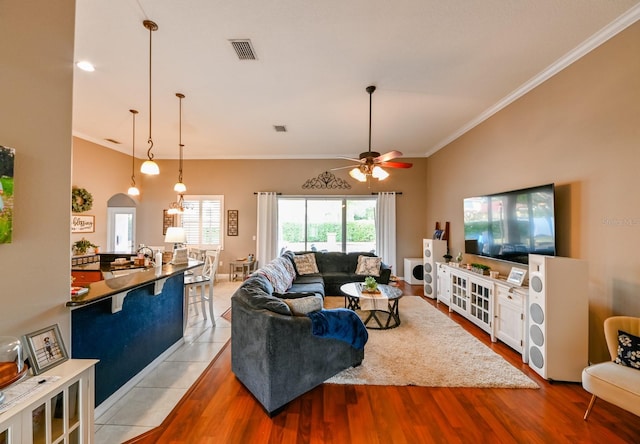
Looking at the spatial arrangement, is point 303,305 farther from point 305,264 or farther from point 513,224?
point 305,264

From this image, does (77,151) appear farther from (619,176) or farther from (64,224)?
(619,176)

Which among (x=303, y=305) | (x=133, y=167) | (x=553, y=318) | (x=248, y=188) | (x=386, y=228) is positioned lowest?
(x=553, y=318)

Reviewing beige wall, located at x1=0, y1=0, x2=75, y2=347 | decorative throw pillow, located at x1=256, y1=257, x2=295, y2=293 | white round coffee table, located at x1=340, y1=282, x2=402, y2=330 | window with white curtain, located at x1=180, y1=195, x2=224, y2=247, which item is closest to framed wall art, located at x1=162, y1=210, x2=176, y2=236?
window with white curtain, located at x1=180, y1=195, x2=224, y2=247

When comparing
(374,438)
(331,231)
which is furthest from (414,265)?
(374,438)

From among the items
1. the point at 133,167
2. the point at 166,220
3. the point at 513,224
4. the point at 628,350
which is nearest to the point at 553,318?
the point at 628,350

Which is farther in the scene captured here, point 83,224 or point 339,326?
point 83,224

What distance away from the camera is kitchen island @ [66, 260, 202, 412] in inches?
76.8

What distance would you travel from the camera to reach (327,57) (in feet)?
9.45

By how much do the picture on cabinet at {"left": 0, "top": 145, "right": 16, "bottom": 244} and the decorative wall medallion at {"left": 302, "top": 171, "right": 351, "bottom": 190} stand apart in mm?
5938

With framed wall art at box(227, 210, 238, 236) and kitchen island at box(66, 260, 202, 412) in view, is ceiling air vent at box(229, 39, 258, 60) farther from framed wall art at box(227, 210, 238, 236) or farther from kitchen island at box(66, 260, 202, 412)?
framed wall art at box(227, 210, 238, 236)

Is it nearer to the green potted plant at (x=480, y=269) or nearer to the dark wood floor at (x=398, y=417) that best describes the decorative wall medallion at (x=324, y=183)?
the green potted plant at (x=480, y=269)

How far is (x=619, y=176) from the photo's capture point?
8.06 feet

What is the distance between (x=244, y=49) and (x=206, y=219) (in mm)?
5323

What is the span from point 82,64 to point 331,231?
5542 mm
